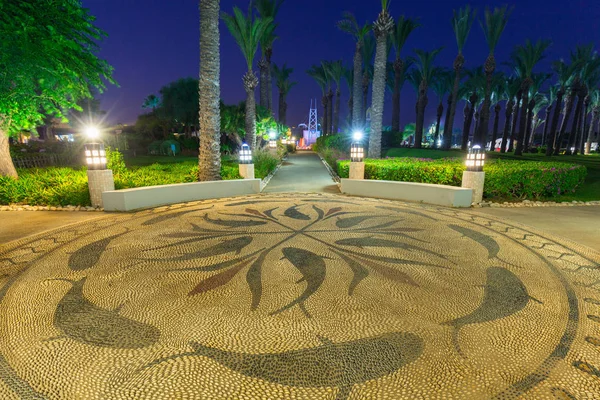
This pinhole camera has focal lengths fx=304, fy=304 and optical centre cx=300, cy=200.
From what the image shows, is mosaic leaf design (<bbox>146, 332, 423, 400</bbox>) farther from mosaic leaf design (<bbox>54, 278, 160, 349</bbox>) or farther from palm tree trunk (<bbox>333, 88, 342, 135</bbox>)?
palm tree trunk (<bbox>333, 88, 342, 135</bbox>)

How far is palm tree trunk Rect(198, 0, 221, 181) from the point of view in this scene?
418 inches

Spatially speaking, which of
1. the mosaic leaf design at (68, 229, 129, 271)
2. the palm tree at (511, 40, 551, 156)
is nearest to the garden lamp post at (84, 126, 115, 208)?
the mosaic leaf design at (68, 229, 129, 271)

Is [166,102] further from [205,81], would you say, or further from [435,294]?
[435,294]

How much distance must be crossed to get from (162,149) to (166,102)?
693 cm

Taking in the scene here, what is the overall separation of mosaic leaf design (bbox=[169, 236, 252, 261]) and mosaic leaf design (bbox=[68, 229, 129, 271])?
3.84 ft

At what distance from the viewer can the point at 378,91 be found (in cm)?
1560

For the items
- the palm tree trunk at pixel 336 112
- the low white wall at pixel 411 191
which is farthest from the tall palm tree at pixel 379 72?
the palm tree trunk at pixel 336 112

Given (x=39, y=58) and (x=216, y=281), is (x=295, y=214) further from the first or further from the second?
(x=39, y=58)

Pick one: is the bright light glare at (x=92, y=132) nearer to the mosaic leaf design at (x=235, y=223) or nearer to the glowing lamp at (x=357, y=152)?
the mosaic leaf design at (x=235, y=223)

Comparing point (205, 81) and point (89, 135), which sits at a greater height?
point (205, 81)

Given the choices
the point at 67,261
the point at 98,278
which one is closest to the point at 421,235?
the point at 98,278

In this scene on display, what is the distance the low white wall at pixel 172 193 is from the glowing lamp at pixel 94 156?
0.95 meters

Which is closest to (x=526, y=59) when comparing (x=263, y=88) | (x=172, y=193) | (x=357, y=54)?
(x=357, y=54)

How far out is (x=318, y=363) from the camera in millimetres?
2514
